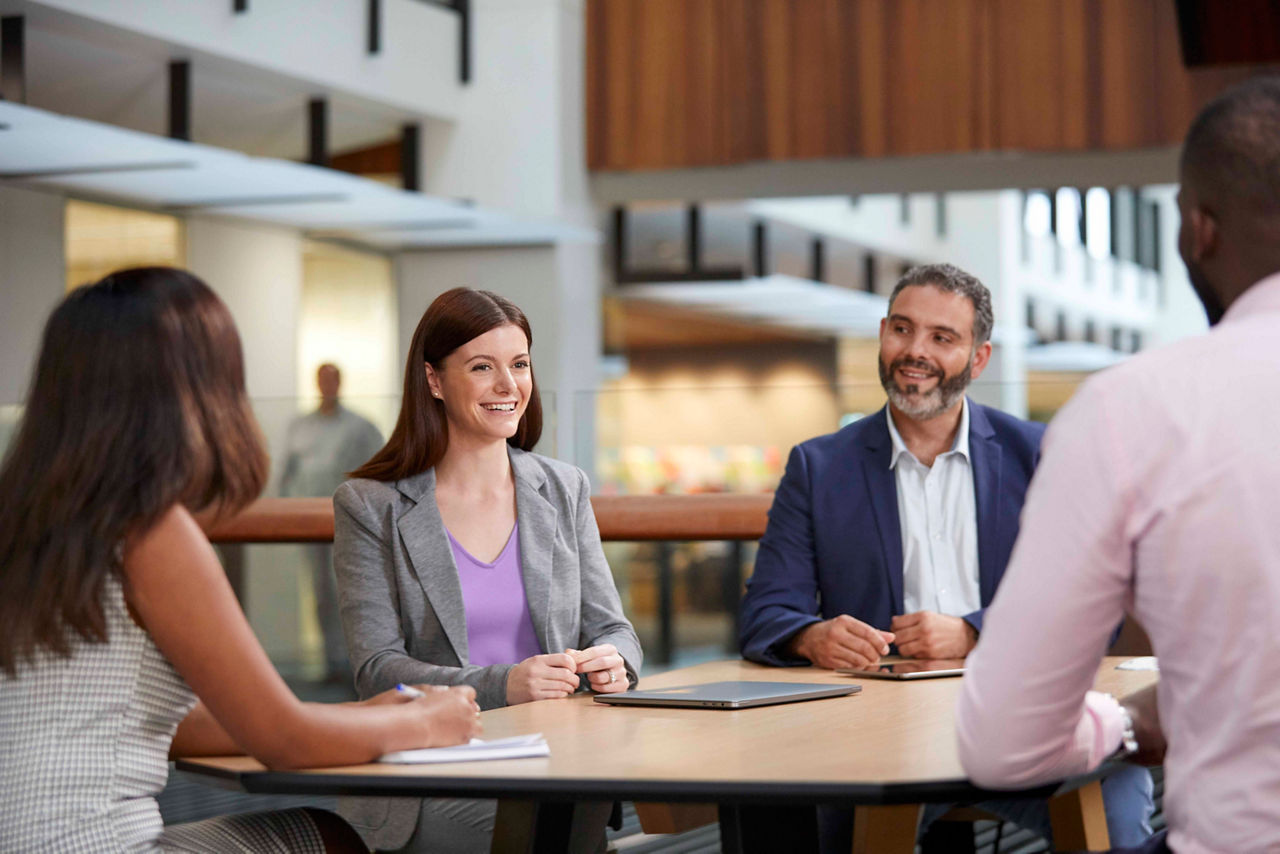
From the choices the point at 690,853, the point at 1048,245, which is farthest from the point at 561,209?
the point at 1048,245

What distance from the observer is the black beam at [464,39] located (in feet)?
36.8

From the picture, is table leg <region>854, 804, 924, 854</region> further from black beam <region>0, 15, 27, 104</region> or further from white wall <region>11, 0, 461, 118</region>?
black beam <region>0, 15, 27, 104</region>

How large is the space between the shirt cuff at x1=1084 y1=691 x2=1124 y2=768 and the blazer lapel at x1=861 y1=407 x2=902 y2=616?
1.33m

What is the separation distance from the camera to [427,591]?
9.29 feet

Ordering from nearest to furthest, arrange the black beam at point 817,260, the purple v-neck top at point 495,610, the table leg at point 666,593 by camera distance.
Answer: the purple v-neck top at point 495,610 → the table leg at point 666,593 → the black beam at point 817,260

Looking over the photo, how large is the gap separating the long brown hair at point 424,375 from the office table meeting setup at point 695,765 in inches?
29.0

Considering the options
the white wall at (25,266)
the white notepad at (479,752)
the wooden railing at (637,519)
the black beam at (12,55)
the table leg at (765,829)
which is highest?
Answer: the black beam at (12,55)

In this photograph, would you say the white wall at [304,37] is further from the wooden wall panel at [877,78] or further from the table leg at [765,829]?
the table leg at [765,829]

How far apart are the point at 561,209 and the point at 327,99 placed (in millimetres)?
1923

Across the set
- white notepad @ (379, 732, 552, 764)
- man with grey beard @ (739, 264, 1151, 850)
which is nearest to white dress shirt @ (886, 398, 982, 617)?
man with grey beard @ (739, 264, 1151, 850)

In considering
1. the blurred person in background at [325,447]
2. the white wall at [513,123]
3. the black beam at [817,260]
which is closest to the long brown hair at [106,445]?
the blurred person in background at [325,447]

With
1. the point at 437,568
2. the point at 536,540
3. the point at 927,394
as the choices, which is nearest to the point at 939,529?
the point at 927,394

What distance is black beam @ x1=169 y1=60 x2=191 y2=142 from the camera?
9180mm

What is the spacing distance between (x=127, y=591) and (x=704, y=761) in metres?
0.73
